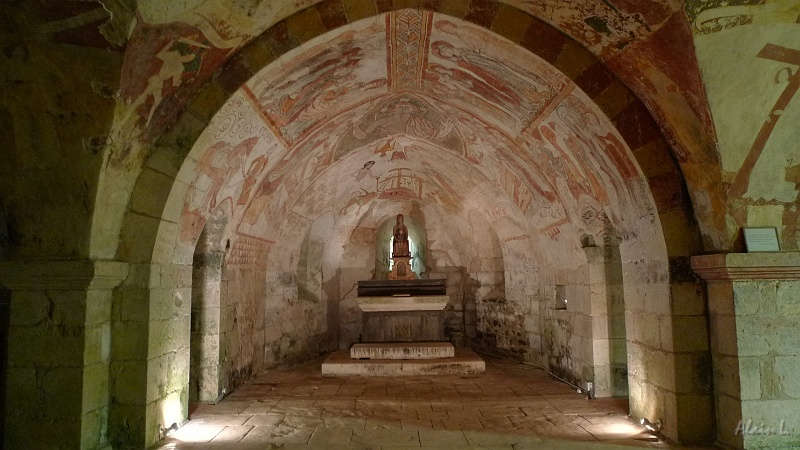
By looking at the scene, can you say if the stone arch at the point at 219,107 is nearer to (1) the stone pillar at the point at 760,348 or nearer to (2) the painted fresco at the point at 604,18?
(2) the painted fresco at the point at 604,18

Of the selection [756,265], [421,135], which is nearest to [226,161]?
[421,135]

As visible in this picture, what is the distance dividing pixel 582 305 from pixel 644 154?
311cm

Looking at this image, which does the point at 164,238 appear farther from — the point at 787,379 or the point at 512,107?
the point at 787,379

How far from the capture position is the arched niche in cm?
1251

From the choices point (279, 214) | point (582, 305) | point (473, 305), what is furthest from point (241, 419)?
point (473, 305)

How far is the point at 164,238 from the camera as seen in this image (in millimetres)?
5160

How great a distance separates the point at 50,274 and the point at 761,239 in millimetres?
6322

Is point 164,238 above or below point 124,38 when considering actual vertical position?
below

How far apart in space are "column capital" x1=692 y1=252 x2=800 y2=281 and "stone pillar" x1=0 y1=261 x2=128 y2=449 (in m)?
5.51

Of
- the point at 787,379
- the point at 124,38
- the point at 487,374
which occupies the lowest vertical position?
the point at 487,374

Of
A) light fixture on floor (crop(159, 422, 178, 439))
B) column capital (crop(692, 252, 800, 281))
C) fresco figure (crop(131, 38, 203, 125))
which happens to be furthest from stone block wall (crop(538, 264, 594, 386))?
fresco figure (crop(131, 38, 203, 125))

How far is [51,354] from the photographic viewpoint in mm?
4398

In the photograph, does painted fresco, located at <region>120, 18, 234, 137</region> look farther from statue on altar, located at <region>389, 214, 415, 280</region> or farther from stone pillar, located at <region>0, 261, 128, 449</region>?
statue on altar, located at <region>389, 214, 415, 280</region>

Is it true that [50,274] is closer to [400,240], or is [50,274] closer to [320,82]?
[320,82]
